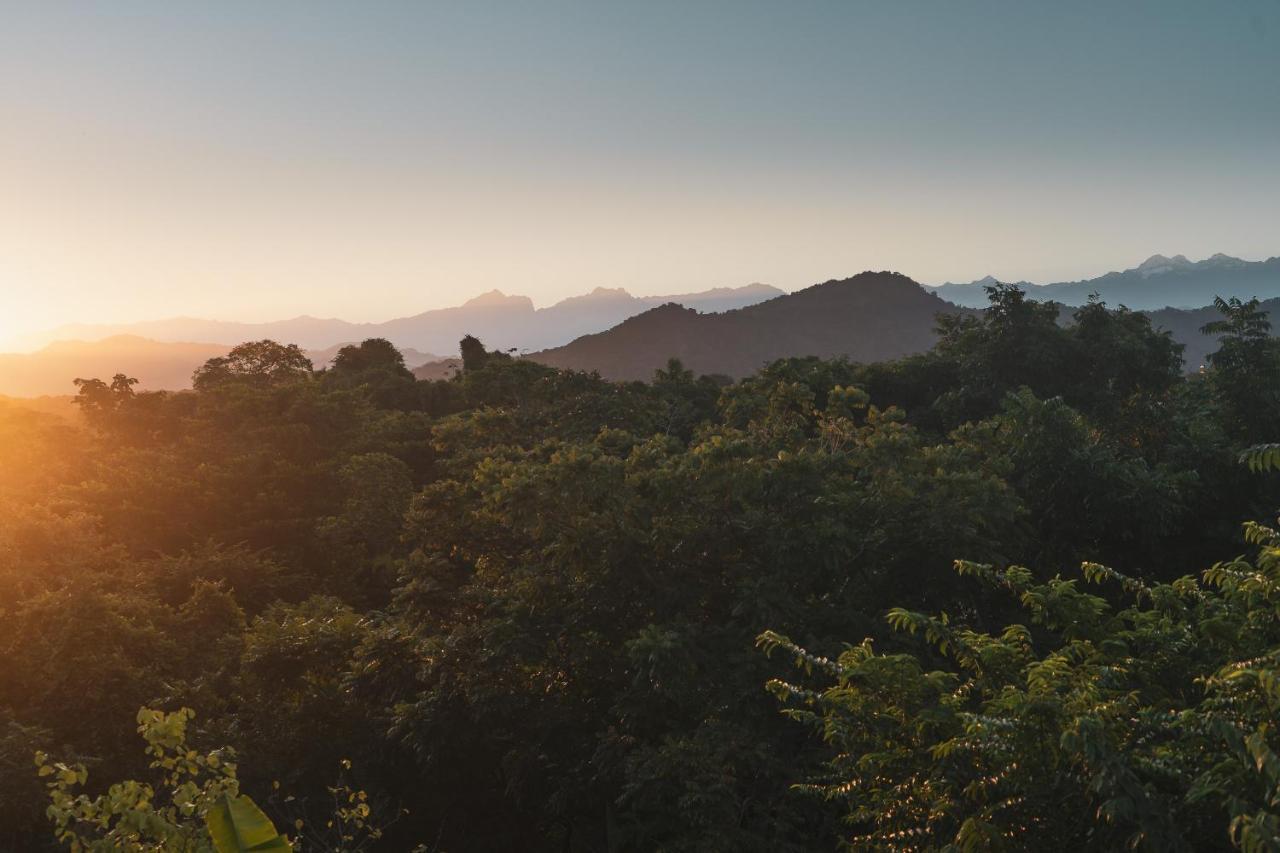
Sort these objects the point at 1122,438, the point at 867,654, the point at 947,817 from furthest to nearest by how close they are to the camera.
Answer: the point at 1122,438
the point at 867,654
the point at 947,817

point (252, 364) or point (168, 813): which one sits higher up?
point (252, 364)

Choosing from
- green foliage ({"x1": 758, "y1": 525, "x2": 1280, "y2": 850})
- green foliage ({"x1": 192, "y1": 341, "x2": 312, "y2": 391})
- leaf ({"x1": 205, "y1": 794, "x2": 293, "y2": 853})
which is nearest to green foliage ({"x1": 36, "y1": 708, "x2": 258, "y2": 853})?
leaf ({"x1": 205, "y1": 794, "x2": 293, "y2": 853})

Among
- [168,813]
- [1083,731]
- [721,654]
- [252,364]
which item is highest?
[252,364]

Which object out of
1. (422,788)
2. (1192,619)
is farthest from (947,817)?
(422,788)

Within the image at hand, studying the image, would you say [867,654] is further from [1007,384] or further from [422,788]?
[1007,384]

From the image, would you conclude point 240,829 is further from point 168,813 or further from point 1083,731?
point 1083,731

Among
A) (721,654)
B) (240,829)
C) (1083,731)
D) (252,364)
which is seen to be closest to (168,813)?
(240,829)

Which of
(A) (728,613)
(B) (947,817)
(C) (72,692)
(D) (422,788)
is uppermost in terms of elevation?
(B) (947,817)

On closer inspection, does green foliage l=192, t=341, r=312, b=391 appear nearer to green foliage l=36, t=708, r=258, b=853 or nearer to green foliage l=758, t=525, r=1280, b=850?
green foliage l=36, t=708, r=258, b=853
